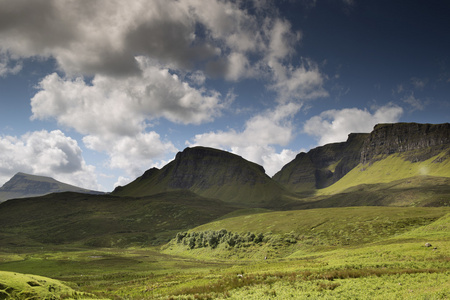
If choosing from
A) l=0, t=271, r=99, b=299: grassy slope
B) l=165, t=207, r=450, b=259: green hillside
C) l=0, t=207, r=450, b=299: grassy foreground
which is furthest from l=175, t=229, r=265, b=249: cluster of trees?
l=0, t=271, r=99, b=299: grassy slope

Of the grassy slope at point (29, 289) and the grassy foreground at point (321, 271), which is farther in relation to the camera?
the grassy foreground at point (321, 271)

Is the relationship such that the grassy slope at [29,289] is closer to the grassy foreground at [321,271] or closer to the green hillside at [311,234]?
the grassy foreground at [321,271]

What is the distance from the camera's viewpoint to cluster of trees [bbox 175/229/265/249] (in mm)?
97769

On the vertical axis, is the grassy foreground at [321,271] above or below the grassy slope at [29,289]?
below

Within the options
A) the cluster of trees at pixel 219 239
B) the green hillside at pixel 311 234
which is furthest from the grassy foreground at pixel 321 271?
the cluster of trees at pixel 219 239

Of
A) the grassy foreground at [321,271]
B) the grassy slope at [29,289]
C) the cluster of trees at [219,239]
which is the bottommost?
the cluster of trees at [219,239]

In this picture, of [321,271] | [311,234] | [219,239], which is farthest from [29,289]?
[219,239]

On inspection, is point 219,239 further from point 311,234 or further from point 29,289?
point 29,289

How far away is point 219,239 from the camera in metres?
108

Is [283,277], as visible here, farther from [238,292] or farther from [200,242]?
[200,242]

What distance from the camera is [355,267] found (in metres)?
38.2

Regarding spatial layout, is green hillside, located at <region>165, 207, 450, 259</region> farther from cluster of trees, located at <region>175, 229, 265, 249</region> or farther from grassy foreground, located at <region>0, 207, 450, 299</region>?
grassy foreground, located at <region>0, 207, 450, 299</region>

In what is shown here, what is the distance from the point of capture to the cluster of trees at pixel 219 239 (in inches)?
3849

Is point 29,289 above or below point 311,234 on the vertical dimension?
above
